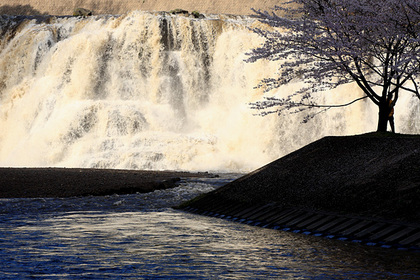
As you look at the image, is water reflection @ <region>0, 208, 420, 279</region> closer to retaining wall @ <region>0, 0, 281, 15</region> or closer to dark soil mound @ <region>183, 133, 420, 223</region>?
dark soil mound @ <region>183, 133, 420, 223</region>

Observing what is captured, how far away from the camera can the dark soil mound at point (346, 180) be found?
1078cm

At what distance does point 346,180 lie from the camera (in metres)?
12.5

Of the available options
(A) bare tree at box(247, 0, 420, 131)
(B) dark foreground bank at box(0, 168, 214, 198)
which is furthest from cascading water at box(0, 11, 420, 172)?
(A) bare tree at box(247, 0, 420, 131)

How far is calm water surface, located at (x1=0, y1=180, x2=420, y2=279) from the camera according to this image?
7.58 metres

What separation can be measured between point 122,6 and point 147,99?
76.1 metres

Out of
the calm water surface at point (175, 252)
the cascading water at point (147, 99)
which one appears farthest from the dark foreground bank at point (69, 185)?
the cascading water at point (147, 99)

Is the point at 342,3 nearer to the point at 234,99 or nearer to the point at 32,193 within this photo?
the point at 32,193

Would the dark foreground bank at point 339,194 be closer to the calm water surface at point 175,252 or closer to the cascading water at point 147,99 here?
the calm water surface at point 175,252

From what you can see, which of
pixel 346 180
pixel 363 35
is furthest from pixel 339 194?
pixel 363 35

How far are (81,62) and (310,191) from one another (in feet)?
115

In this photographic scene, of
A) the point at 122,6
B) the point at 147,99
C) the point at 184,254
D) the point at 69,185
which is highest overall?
the point at 122,6

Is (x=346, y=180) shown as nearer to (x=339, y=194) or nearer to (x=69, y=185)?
(x=339, y=194)

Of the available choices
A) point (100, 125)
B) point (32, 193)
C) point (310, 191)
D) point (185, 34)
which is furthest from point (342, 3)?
point (185, 34)

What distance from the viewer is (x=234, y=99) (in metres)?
45.1
